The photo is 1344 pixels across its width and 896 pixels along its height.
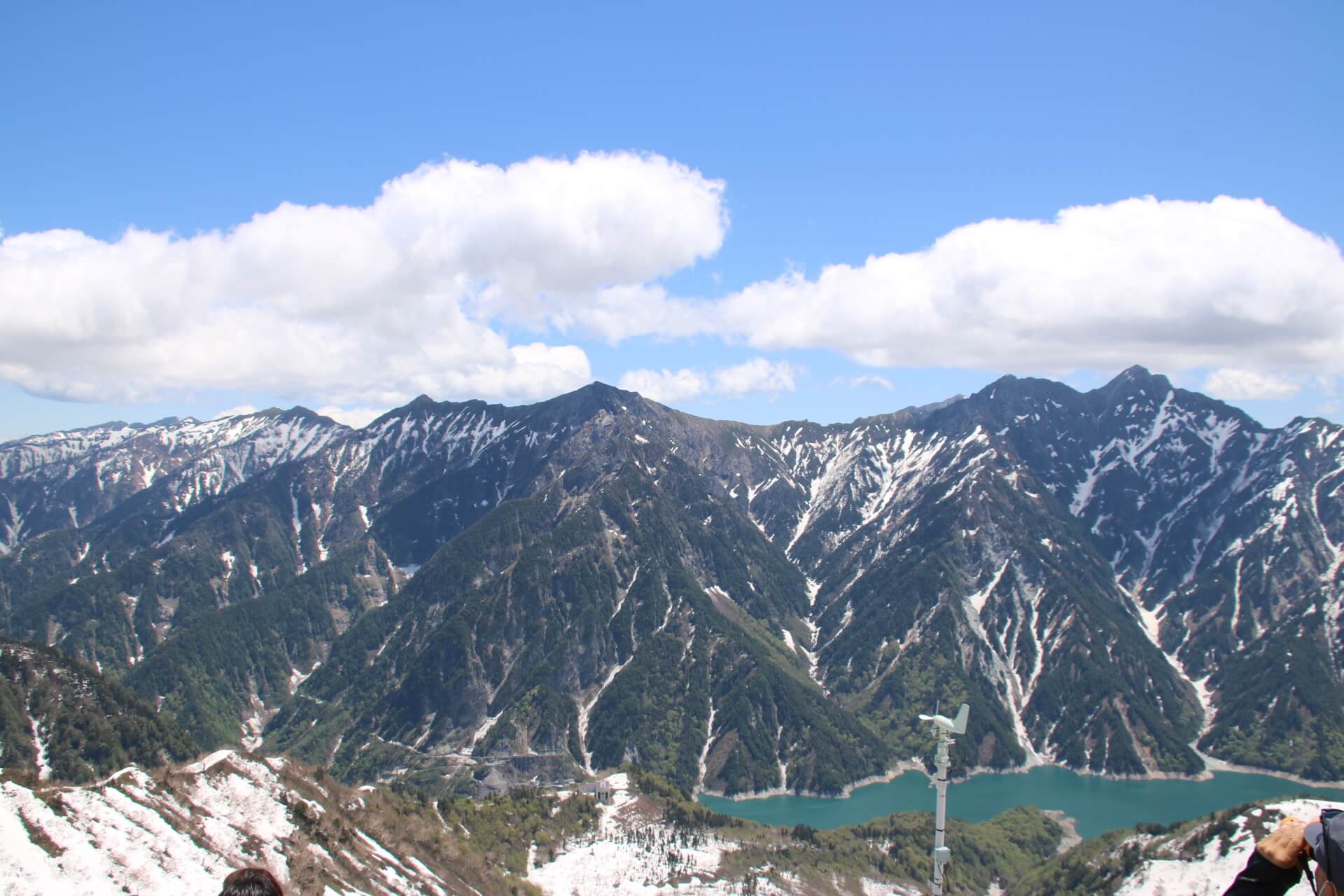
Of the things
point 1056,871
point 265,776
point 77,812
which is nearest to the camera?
point 77,812

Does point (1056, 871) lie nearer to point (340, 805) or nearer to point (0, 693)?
point (340, 805)

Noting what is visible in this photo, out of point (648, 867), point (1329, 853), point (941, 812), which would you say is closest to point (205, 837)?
point (941, 812)

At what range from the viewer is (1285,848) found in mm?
10000

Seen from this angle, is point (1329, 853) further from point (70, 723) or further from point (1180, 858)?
point (70, 723)

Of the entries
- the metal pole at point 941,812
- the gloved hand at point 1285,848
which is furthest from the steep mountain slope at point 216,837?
the gloved hand at point 1285,848

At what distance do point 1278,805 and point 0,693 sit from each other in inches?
8929

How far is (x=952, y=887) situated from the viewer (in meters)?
196

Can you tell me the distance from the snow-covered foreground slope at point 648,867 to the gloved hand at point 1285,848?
14201cm

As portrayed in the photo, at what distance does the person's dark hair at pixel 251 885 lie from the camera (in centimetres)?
1055

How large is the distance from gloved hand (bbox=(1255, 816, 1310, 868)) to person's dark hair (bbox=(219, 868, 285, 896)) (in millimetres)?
10761

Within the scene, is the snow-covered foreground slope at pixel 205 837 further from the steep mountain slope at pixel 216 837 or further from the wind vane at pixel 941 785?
the wind vane at pixel 941 785

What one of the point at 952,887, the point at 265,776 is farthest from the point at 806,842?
the point at 265,776

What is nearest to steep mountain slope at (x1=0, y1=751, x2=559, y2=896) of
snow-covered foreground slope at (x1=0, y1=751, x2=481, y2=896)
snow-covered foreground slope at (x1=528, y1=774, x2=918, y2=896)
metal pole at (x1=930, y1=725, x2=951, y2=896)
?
snow-covered foreground slope at (x1=0, y1=751, x2=481, y2=896)

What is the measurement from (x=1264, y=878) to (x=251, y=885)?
11228 mm
